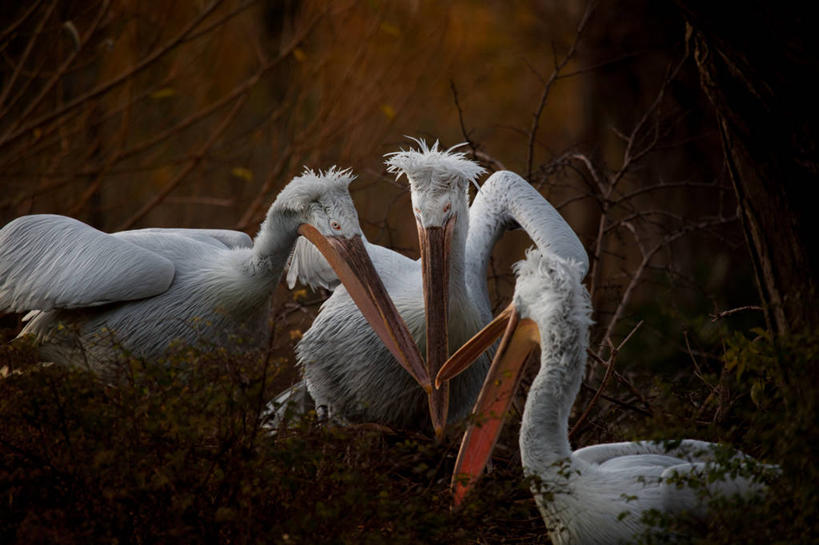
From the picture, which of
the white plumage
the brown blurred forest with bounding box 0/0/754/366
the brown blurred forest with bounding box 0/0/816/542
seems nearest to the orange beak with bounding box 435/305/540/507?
the white plumage

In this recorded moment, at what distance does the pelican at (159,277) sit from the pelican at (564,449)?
2.59 feet

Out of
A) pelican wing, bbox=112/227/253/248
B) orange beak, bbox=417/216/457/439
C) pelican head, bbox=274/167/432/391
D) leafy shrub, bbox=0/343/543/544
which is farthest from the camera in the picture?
pelican wing, bbox=112/227/253/248

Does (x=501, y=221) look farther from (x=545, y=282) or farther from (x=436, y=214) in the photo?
(x=545, y=282)

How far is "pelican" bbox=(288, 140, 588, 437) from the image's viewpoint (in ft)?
11.9

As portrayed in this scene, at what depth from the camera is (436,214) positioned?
12.0 feet

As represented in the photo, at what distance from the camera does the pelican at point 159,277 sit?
3.76 meters

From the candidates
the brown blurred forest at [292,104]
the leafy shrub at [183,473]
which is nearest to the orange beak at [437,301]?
the leafy shrub at [183,473]

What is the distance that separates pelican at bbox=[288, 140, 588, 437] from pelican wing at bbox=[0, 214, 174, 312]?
745mm

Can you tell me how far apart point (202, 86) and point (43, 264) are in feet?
10.8

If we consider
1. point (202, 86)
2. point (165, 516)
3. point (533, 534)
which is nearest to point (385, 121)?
point (202, 86)

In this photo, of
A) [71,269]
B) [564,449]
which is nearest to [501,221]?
[564,449]

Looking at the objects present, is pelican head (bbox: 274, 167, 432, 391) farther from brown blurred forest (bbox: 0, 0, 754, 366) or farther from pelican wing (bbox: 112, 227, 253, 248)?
brown blurred forest (bbox: 0, 0, 754, 366)

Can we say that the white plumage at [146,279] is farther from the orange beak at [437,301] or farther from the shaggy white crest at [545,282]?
the shaggy white crest at [545,282]

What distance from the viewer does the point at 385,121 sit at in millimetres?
7781
